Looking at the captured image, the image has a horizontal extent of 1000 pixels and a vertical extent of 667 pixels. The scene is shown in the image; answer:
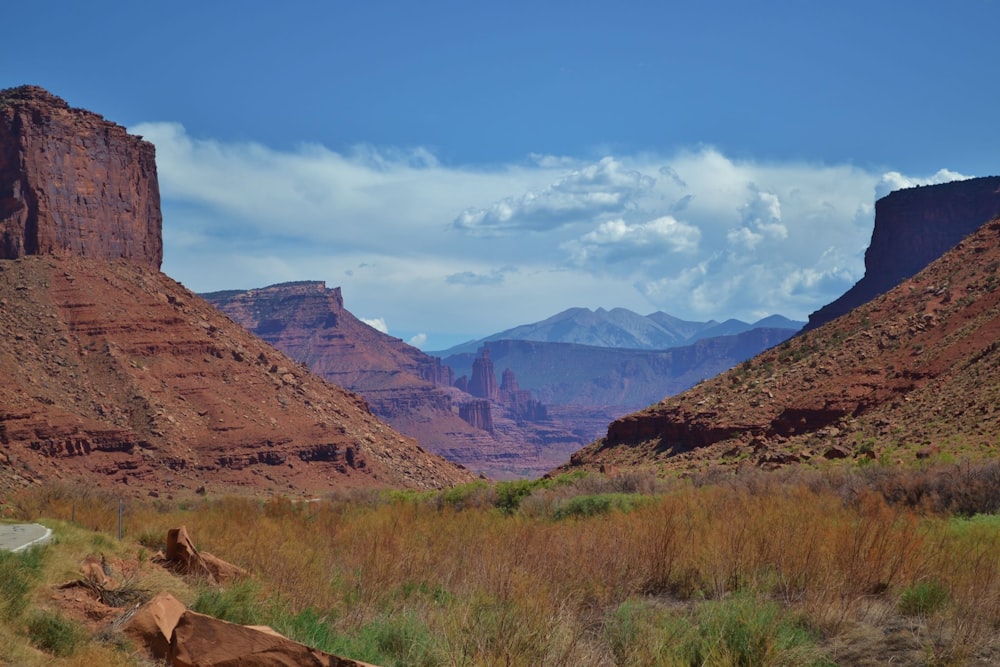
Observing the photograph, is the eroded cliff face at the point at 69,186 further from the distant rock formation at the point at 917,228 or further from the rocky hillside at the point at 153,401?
the distant rock formation at the point at 917,228

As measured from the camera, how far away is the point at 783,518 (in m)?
13.7

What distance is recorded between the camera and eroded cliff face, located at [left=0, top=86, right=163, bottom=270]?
274 feet

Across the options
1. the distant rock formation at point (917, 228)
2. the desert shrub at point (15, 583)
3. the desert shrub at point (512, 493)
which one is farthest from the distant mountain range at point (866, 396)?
the distant rock formation at point (917, 228)

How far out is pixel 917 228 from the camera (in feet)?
463

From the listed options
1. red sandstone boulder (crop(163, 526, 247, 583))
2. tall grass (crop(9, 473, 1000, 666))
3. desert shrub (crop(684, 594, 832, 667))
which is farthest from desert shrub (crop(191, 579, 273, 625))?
desert shrub (crop(684, 594, 832, 667))

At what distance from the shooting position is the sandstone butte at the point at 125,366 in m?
66.9

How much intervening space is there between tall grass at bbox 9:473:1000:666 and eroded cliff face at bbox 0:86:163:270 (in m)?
77.9

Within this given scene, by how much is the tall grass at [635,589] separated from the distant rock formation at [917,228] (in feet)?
414

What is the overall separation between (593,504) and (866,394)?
19.7m

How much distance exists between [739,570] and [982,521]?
661cm

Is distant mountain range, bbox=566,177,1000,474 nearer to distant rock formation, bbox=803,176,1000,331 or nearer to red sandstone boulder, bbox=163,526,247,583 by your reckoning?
red sandstone boulder, bbox=163,526,247,583

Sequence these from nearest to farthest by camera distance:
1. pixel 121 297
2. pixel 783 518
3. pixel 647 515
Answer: pixel 783 518 → pixel 647 515 → pixel 121 297

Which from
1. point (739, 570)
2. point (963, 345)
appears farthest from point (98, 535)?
point (963, 345)

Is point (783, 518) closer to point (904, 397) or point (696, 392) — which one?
point (904, 397)
